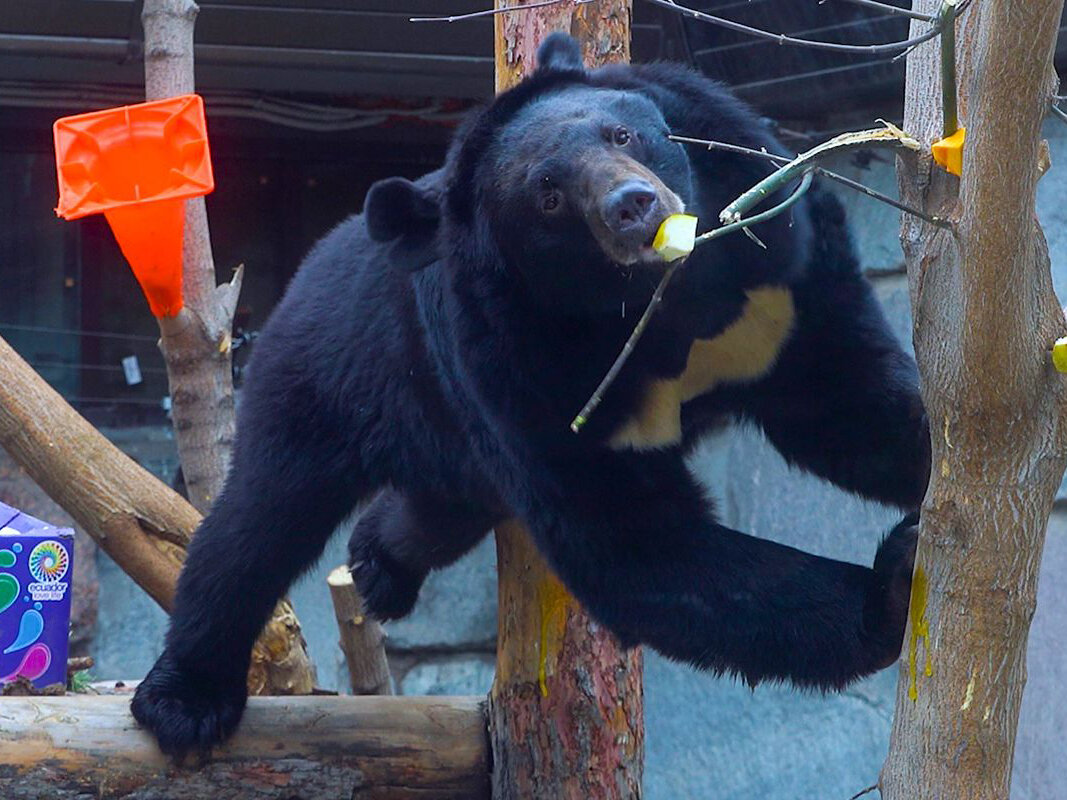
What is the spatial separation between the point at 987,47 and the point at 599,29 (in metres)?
1.85

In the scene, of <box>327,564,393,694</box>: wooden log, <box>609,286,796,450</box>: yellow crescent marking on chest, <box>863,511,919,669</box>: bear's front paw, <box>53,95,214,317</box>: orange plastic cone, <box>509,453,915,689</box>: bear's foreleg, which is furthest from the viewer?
<box>327,564,393,694</box>: wooden log

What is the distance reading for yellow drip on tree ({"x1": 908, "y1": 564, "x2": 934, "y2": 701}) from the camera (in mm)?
1582

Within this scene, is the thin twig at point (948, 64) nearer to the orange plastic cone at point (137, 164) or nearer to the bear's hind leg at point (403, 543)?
the bear's hind leg at point (403, 543)

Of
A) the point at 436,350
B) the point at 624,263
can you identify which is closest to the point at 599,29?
the point at 436,350

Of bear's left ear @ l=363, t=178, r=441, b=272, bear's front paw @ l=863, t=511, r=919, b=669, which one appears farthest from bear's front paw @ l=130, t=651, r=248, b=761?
bear's front paw @ l=863, t=511, r=919, b=669

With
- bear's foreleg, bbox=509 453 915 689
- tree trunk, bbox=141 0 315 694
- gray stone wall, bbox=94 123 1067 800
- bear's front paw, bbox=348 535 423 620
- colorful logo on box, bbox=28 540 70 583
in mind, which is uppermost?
tree trunk, bbox=141 0 315 694

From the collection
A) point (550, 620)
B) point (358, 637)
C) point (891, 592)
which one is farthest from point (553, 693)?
point (891, 592)

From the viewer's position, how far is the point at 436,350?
2.74 metres

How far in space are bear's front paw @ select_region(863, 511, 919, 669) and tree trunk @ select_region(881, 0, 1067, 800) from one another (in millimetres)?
481

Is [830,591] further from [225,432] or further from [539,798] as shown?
[225,432]

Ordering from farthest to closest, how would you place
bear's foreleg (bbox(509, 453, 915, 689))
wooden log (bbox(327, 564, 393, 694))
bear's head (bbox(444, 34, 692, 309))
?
wooden log (bbox(327, 564, 393, 694))
bear's head (bbox(444, 34, 692, 309))
bear's foreleg (bbox(509, 453, 915, 689))

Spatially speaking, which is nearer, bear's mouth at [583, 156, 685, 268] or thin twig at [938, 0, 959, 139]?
thin twig at [938, 0, 959, 139]

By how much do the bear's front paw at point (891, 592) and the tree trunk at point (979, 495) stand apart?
48cm

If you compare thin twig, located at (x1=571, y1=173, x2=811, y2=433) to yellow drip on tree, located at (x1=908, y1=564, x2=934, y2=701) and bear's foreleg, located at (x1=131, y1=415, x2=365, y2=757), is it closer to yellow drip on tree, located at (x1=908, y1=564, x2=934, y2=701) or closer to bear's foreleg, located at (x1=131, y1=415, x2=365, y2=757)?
yellow drip on tree, located at (x1=908, y1=564, x2=934, y2=701)
